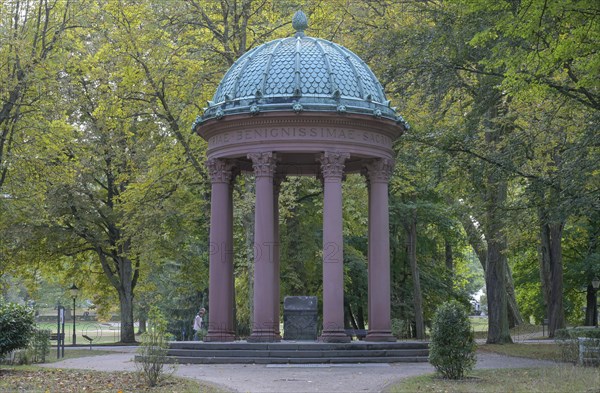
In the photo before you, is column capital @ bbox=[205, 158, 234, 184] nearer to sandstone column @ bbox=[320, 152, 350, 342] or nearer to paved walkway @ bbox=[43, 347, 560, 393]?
sandstone column @ bbox=[320, 152, 350, 342]

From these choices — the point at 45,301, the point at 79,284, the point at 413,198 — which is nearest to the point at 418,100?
the point at 413,198

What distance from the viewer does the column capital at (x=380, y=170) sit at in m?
22.5

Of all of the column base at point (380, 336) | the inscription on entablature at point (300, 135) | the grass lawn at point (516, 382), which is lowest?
the grass lawn at point (516, 382)

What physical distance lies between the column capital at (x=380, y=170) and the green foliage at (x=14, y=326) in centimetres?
946

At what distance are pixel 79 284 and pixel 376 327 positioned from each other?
23.5 m

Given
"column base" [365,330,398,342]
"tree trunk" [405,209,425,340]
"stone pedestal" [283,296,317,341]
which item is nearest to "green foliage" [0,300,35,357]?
"stone pedestal" [283,296,317,341]

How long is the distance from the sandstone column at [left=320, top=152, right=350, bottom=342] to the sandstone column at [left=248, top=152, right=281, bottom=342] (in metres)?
1.38

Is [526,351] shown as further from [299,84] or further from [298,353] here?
[299,84]

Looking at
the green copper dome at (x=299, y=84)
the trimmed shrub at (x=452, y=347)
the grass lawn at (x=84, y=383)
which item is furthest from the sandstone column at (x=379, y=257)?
the grass lawn at (x=84, y=383)

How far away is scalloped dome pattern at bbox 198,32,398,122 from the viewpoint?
21.3 metres

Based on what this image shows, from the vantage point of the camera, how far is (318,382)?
15703 mm

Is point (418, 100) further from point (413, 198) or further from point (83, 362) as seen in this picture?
→ point (413, 198)

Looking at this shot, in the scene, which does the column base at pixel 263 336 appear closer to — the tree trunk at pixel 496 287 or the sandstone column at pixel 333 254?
the sandstone column at pixel 333 254

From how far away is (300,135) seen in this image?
69.7 feet
